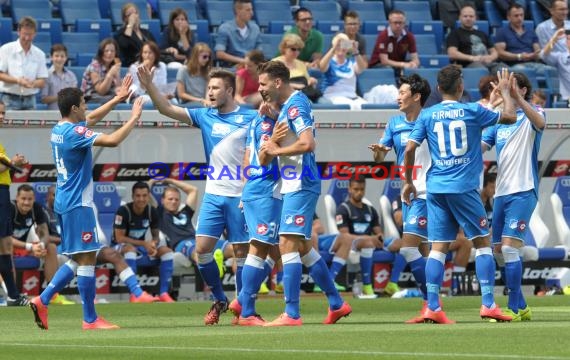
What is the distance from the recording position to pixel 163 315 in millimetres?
14008

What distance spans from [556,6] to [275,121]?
11995 mm

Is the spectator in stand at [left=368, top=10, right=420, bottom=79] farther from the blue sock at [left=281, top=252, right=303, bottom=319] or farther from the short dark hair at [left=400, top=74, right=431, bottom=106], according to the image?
the blue sock at [left=281, top=252, right=303, bottom=319]

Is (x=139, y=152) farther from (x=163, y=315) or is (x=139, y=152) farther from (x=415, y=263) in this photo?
(x=415, y=263)

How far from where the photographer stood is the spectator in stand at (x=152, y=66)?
18.2m

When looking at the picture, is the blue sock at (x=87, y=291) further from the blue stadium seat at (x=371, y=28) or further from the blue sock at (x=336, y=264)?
the blue stadium seat at (x=371, y=28)

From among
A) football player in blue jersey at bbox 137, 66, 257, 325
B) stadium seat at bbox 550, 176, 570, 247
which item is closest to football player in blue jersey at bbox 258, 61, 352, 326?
football player in blue jersey at bbox 137, 66, 257, 325

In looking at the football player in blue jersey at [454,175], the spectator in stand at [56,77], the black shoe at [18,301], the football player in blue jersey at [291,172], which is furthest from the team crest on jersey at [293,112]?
the spectator in stand at [56,77]

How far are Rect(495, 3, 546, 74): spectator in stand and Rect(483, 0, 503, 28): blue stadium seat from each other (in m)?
0.92

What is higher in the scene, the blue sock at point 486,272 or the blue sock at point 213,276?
the blue sock at point 486,272

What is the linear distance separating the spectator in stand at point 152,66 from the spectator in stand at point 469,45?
5.19 meters

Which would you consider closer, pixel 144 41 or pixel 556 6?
pixel 144 41

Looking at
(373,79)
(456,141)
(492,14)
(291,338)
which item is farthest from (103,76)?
(291,338)

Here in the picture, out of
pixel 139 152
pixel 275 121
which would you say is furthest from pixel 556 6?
pixel 275 121

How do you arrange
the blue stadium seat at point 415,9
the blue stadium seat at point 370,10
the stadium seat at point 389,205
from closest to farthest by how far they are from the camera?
the stadium seat at point 389,205, the blue stadium seat at point 370,10, the blue stadium seat at point 415,9
